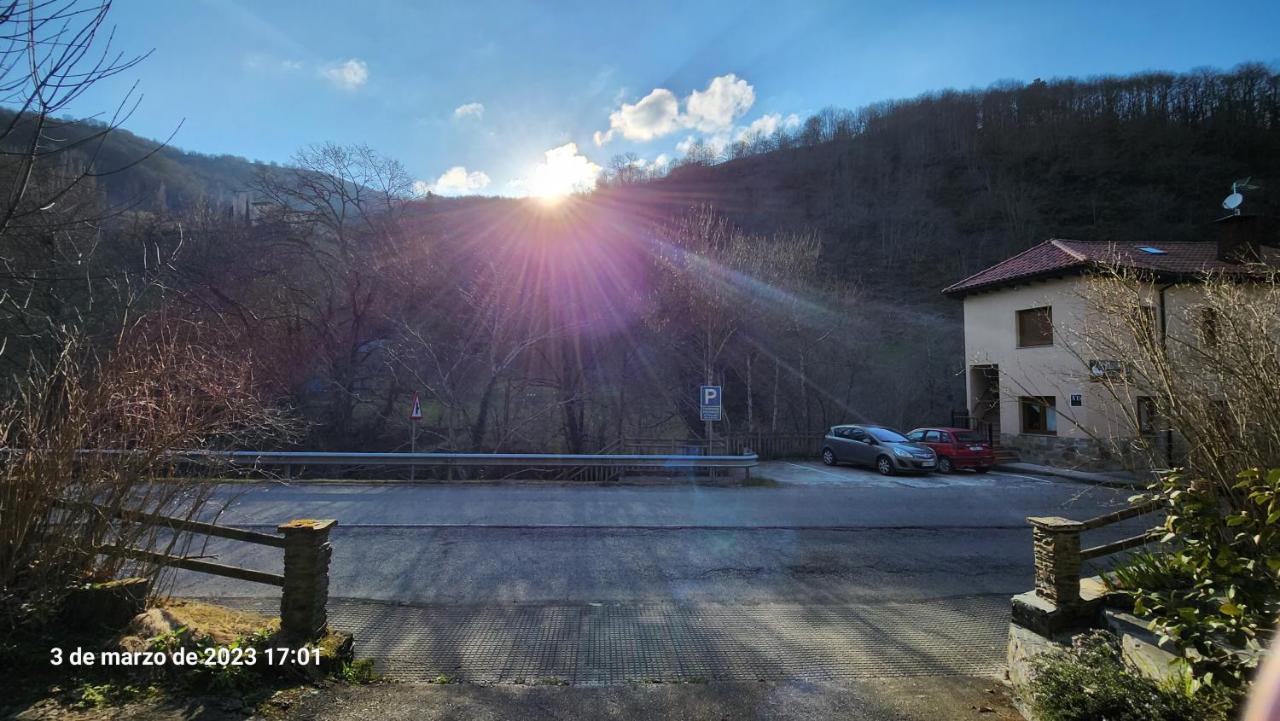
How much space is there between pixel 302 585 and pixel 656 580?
12.7 ft

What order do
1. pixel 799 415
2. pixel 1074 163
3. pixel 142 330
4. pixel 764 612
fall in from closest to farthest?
pixel 142 330, pixel 764 612, pixel 799 415, pixel 1074 163

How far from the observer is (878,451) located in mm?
18000

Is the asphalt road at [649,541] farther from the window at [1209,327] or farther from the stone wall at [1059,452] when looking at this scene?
the stone wall at [1059,452]

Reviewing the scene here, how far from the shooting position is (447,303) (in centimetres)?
2116

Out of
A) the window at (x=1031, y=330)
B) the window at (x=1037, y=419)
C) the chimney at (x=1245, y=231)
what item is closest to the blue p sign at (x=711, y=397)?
the window at (x=1031, y=330)

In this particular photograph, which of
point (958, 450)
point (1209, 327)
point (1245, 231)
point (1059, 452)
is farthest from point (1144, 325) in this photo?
point (1245, 231)

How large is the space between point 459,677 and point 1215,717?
455cm

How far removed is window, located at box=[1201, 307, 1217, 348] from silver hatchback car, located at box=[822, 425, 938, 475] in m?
12.9

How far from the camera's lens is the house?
18969 millimetres

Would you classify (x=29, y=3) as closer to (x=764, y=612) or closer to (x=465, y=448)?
(x=764, y=612)

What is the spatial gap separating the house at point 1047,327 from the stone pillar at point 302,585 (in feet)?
65.8

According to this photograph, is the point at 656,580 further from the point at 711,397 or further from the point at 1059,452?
the point at 1059,452

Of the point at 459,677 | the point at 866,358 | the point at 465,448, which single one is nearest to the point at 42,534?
the point at 459,677

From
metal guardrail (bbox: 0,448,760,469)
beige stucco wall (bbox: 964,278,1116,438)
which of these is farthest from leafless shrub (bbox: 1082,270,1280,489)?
beige stucco wall (bbox: 964,278,1116,438)
